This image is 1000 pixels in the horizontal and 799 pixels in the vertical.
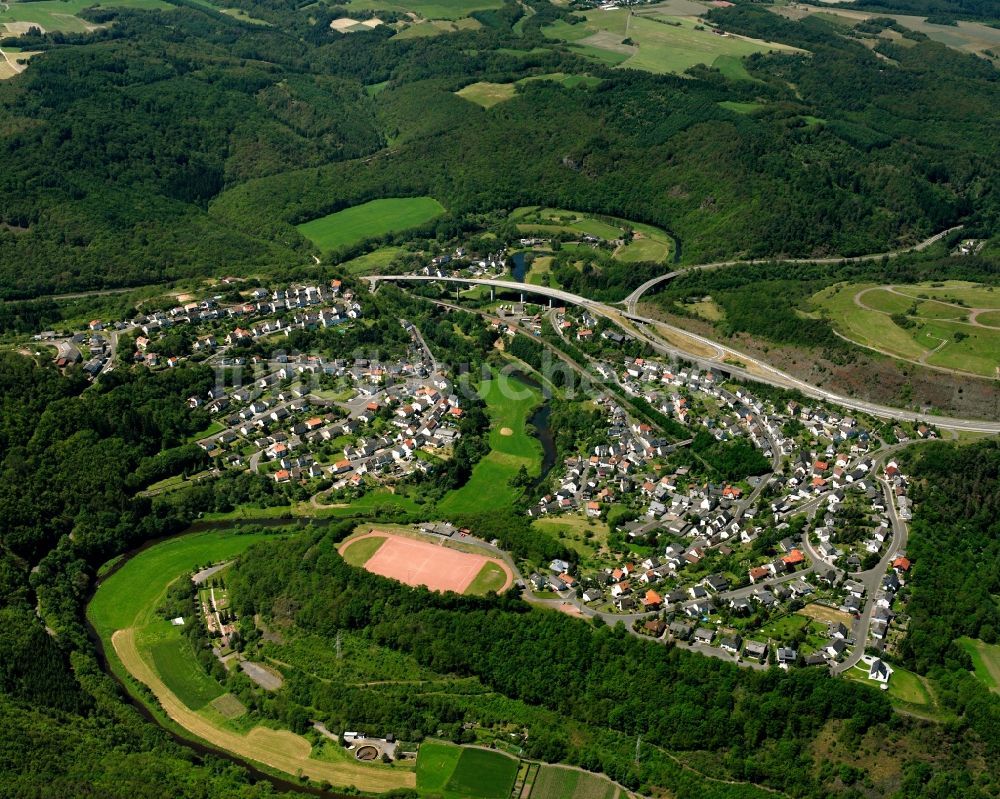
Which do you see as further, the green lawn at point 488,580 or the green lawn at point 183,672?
the green lawn at point 488,580

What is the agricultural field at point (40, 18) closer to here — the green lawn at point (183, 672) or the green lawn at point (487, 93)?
the green lawn at point (487, 93)

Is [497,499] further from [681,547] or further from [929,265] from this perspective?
[929,265]

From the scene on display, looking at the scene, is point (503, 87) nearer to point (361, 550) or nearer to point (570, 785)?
point (361, 550)

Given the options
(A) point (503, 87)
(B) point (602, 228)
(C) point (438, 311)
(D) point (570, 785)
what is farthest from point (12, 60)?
(D) point (570, 785)

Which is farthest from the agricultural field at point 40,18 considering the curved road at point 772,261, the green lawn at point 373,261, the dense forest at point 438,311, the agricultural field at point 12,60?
the curved road at point 772,261

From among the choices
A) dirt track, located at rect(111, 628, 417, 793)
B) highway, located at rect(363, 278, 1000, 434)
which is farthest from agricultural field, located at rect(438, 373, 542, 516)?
dirt track, located at rect(111, 628, 417, 793)

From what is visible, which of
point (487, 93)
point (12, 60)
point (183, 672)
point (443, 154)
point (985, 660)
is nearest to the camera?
point (985, 660)

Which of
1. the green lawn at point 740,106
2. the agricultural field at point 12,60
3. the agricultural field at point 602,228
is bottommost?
the agricultural field at point 602,228
